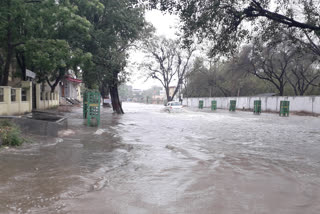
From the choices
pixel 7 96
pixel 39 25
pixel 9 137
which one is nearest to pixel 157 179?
pixel 9 137

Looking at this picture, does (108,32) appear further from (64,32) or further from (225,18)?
(225,18)

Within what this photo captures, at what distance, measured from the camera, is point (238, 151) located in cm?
799

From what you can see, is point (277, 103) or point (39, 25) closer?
point (39, 25)

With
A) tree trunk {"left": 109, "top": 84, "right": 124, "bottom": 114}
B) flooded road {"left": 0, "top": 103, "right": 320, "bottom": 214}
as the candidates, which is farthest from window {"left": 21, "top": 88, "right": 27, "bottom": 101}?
tree trunk {"left": 109, "top": 84, "right": 124, "bottom": 114}

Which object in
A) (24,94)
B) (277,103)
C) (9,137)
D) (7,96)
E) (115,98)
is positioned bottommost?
(9,137)

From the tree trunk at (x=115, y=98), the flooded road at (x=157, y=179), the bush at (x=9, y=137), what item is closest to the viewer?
the flooded road at (x=157, y=179)

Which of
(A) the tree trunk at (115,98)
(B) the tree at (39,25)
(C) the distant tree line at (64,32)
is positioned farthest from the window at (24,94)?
(A) the tree trunk at (115,98)

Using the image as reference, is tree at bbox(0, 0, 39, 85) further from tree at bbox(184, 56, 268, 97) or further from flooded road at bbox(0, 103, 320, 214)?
tree at bbox(184, 56, 268, 97)

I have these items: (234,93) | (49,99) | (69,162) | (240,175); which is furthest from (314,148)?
(234,93)

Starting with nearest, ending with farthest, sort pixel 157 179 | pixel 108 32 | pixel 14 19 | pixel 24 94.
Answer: pixel 157 179 → pixel 14 19 → pixel 24 94 → pixel 108 32

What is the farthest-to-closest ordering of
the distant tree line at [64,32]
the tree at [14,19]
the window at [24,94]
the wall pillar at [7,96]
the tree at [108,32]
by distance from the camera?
1. the tree at [108,32]
2. the window at [24,94]
3. the wall pillar at [7,96]
4. the distant tree line at [64,32]
5. the tree at [14,19]

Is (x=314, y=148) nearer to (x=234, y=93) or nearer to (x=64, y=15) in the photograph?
(x=64, y=15)

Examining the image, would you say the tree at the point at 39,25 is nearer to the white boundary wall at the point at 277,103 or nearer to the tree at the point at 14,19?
the tree at the point at 14,19

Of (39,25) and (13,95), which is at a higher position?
(39,25)
